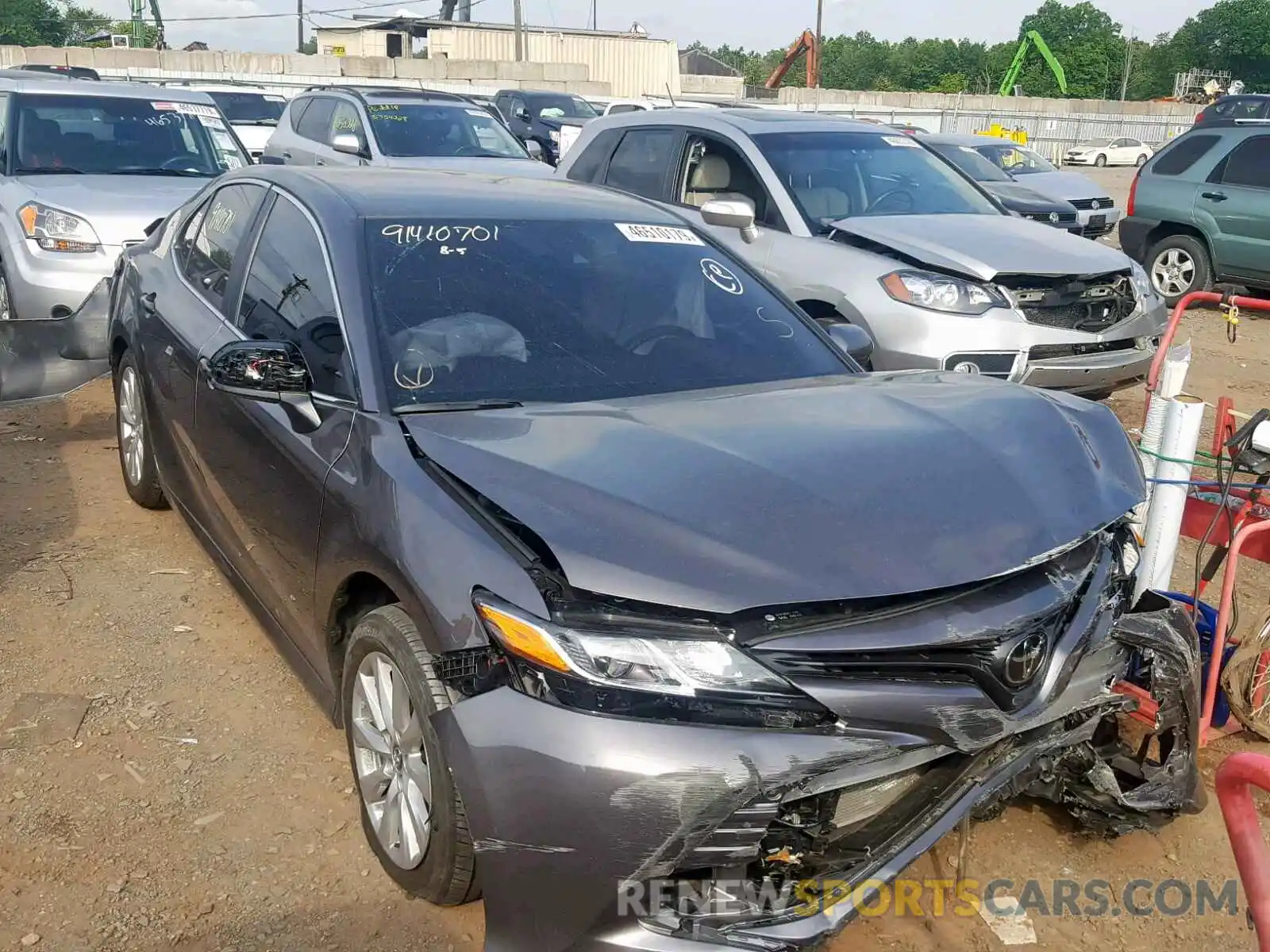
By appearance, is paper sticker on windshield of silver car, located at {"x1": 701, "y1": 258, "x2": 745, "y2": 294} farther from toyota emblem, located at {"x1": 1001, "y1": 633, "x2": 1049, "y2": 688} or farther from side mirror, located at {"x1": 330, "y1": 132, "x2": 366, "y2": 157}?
side mirror, located at {"x1": 330, "y1": 132, "x2": 366, "y2": 157}

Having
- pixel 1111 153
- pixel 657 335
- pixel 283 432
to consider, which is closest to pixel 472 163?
pixel 657 335

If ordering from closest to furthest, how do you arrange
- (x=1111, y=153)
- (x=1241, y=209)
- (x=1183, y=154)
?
(x=1241, y=209)
(x=1183, y=154)
(x=1111, y=153)

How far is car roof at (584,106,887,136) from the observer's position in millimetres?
7535

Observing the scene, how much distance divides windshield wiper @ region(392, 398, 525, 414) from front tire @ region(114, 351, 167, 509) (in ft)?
7.65

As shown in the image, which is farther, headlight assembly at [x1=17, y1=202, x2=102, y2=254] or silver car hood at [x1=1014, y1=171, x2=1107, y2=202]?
silver car hood at [x1=1014, y1=171, x2=1107, y2=202]

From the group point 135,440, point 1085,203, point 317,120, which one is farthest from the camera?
point 1085,203

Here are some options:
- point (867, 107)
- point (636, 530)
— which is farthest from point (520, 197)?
point (867, 107)

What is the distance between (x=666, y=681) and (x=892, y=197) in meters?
5.83

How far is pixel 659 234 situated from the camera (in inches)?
157

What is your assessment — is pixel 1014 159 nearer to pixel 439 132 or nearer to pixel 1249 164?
pixel 1249 164

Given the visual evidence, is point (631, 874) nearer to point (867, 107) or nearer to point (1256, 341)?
point (1256, 341)

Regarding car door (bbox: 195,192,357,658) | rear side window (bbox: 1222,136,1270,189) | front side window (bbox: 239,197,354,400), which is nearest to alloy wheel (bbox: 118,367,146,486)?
car door (bbox: 195,192,357,658)

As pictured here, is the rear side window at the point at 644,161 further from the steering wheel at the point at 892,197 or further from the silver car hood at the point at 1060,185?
the silver car hood at the point at 1060,185

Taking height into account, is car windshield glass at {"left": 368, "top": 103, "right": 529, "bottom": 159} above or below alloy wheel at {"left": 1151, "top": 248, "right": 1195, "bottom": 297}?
above
